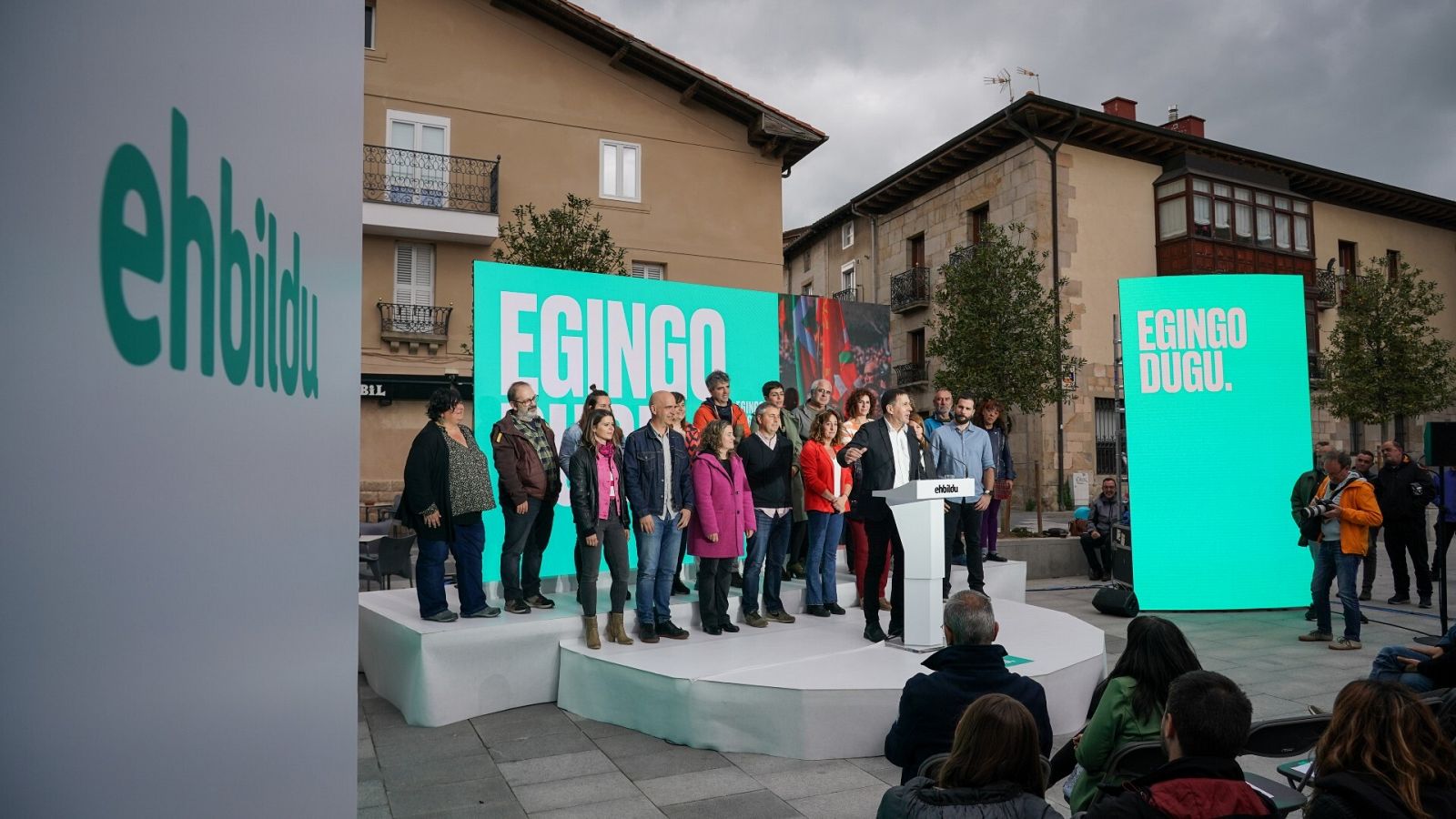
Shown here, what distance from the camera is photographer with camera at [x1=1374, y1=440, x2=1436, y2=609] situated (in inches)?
412

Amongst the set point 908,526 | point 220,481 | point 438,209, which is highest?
point 438,209

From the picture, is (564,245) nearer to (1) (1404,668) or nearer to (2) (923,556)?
(2) (923,556)

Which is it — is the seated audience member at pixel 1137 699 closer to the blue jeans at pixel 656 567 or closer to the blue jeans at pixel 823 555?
the blue jeans at pixel 656 567

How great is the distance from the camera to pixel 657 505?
6.76 metres

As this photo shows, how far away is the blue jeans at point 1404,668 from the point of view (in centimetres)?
455

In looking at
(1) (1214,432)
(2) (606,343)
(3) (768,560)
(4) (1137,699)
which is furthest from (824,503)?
(1) (1214,432)

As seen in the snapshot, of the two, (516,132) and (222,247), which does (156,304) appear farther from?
(516,132)

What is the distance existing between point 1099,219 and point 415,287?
17313mm

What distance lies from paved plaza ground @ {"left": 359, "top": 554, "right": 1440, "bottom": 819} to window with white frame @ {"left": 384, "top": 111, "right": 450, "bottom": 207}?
14180mm

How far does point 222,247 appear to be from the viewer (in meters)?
0.80

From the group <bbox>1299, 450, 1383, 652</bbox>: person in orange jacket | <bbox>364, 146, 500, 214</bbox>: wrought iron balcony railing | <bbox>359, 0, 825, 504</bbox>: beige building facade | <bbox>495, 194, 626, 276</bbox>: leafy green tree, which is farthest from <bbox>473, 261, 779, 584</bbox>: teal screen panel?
<bbox>364, 146, 500, 214</bbox>: wrought iron balcony railing

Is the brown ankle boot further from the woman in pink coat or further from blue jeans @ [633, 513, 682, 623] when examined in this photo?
the woman in pink coat

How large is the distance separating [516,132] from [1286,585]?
53.7ft

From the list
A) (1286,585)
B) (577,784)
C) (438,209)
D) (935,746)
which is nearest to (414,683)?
(577,784)
